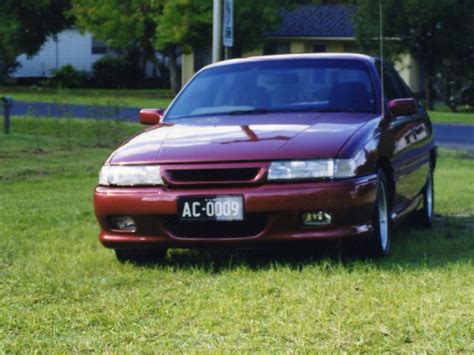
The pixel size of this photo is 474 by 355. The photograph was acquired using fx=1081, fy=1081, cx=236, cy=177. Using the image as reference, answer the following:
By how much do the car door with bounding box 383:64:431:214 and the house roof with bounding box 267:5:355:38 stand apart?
45411 millimetres

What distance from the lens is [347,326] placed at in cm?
519

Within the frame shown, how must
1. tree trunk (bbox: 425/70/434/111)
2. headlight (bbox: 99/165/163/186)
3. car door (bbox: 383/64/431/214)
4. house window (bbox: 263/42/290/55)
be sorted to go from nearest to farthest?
headlight (bbox: 99/165/163/186)
car door (bbox: 383/64/431/214)
tree trunk (bbox: 425/70/434/111)
house window (bbox: 263/42/290/55)

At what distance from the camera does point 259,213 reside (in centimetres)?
676

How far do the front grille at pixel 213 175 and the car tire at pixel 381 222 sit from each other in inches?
35.7

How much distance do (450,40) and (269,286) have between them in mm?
39354

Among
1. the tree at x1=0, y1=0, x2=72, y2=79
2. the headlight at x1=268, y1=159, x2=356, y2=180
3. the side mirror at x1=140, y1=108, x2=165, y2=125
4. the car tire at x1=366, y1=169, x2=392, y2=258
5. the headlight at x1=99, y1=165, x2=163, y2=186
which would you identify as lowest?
the tree at x1=0, y1=0, x2=72, y2=79

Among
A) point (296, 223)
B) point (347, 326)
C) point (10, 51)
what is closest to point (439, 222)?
point (296, 223)

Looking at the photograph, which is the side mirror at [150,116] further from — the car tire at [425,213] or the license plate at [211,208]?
the car tire at [425,213]

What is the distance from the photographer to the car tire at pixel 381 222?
7.11 m

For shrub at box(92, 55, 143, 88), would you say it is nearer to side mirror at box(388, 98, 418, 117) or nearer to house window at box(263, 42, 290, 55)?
house window at box(263, 42, 290, 55)

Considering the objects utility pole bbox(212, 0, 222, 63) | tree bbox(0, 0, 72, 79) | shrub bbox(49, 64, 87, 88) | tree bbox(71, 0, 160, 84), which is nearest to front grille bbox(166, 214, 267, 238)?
utility pole bbox(212, 0, 222, 63)

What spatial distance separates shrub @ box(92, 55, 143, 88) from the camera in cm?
5772

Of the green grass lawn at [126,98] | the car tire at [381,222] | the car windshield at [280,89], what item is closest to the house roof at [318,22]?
the green grass lawn at [126,98]

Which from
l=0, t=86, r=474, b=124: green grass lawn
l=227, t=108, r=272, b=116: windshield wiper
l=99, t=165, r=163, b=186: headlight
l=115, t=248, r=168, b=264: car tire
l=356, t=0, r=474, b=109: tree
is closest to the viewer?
l=99, t=165, r=163, b=186: headlight
